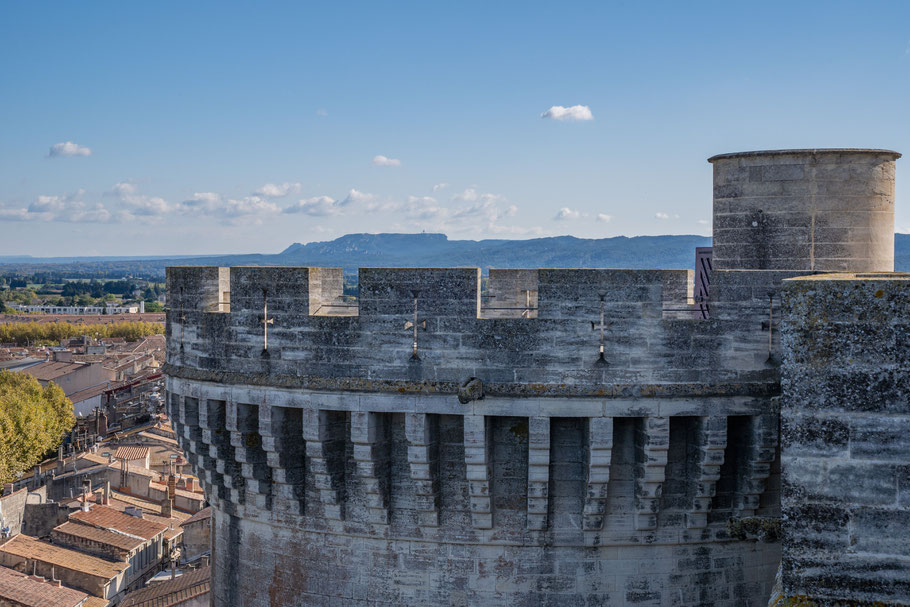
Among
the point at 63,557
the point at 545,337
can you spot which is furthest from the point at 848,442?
the point at 63,557

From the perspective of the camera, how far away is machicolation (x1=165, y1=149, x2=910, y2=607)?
37.9 feet

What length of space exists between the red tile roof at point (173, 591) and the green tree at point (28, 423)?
30268 millimetres

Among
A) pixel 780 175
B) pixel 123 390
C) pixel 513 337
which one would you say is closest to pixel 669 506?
pixel 513 337

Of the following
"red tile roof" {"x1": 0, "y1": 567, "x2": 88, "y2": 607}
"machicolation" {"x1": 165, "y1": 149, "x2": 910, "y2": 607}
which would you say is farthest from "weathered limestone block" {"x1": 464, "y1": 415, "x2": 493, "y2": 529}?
"red tile roof" {"x1": 0, "y1": 567, "x2": 88, "y2": 607}

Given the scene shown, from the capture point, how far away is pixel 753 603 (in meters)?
12.6

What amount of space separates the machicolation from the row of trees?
152698mm

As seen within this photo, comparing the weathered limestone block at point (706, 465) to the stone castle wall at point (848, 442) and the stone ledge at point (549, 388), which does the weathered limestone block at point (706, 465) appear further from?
the stone castle wall at point (848, 442)

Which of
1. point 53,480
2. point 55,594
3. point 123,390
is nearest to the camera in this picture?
point 55,594

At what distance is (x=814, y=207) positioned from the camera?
13.7m

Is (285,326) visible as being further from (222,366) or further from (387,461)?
(387,461)

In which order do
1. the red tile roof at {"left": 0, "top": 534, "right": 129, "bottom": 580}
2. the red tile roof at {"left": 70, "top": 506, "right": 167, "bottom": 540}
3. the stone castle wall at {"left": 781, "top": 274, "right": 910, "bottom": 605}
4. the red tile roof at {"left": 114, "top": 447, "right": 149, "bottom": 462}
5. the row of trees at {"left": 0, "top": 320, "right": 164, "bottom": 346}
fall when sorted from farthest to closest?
1. the row of trees at {"left": 0, "top": 320, "right": 164, "bottom": 346}
2. the red tile roof at {"left": 114, "top": 447, "right": 149, "bottom": 462}
3. the red tile roof at {"left": 70, "top": 506, "right": 167, "bottom": 540}
4. the red tile roof at {"left": 0, "top": 534, "right": 129, "bottom": 580}
5. the stone castle wall at {"left": 781, "top": 274, "right": 910, "bottom": 605}

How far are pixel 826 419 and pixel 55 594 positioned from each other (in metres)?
44.3

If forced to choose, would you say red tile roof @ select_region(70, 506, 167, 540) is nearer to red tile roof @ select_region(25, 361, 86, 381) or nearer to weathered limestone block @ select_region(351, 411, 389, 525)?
red tile roof @ select_region(25, 361, 86, 381)

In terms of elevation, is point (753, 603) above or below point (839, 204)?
below
